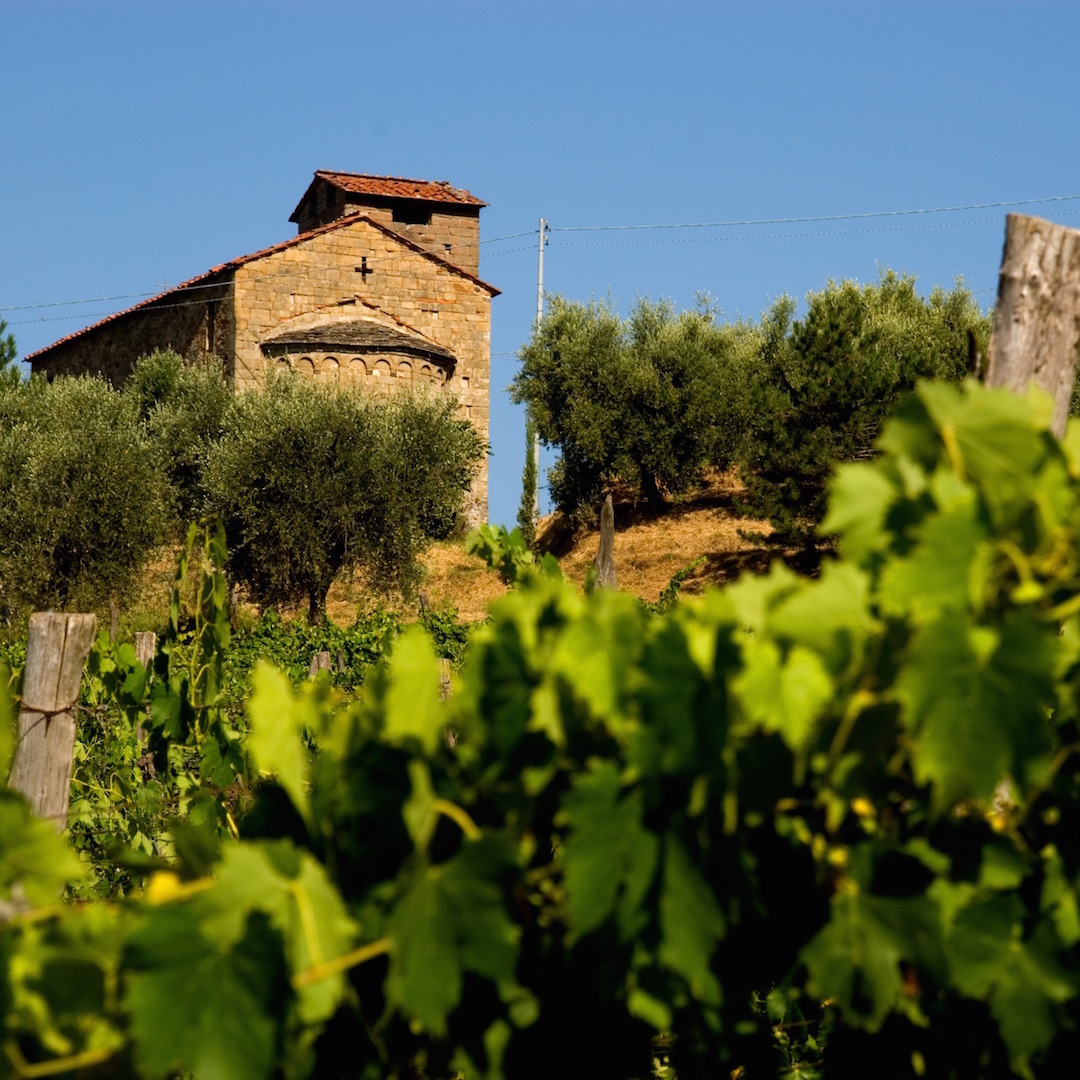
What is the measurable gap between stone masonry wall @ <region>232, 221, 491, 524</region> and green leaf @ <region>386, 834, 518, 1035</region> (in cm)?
3095

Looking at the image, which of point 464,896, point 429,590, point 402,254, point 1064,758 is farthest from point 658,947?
point 402,254

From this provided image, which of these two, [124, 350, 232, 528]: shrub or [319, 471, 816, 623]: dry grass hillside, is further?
[319, 471, 816, 623]: dry grass hillside

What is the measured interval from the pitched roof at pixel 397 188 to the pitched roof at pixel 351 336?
23.0 ft

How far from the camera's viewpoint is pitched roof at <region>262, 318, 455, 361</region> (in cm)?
3191

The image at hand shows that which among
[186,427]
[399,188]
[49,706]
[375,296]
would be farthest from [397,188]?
[49,706]

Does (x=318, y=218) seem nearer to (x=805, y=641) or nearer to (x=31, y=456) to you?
(x=31, y=456)

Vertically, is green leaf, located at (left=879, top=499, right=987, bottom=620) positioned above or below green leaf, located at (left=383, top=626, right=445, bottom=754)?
above

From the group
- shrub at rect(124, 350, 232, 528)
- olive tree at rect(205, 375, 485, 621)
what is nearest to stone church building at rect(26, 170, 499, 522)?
shrub at rect(124, 350, 232, 528)

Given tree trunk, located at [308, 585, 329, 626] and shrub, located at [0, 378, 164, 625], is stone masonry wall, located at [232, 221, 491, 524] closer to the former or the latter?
shrub, located at [0, 378, 164, 625]

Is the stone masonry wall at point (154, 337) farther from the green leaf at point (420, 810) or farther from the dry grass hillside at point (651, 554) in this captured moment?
the green leaf at point (420, 810)

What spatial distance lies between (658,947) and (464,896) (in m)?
0.22

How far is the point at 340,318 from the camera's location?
3300 cm

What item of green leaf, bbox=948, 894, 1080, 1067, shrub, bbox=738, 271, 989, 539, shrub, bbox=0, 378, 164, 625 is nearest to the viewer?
green leaf, bbox=948, 894, 1080, 1067

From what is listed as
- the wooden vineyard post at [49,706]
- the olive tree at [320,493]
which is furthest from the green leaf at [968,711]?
the olive tree at [320,493]
